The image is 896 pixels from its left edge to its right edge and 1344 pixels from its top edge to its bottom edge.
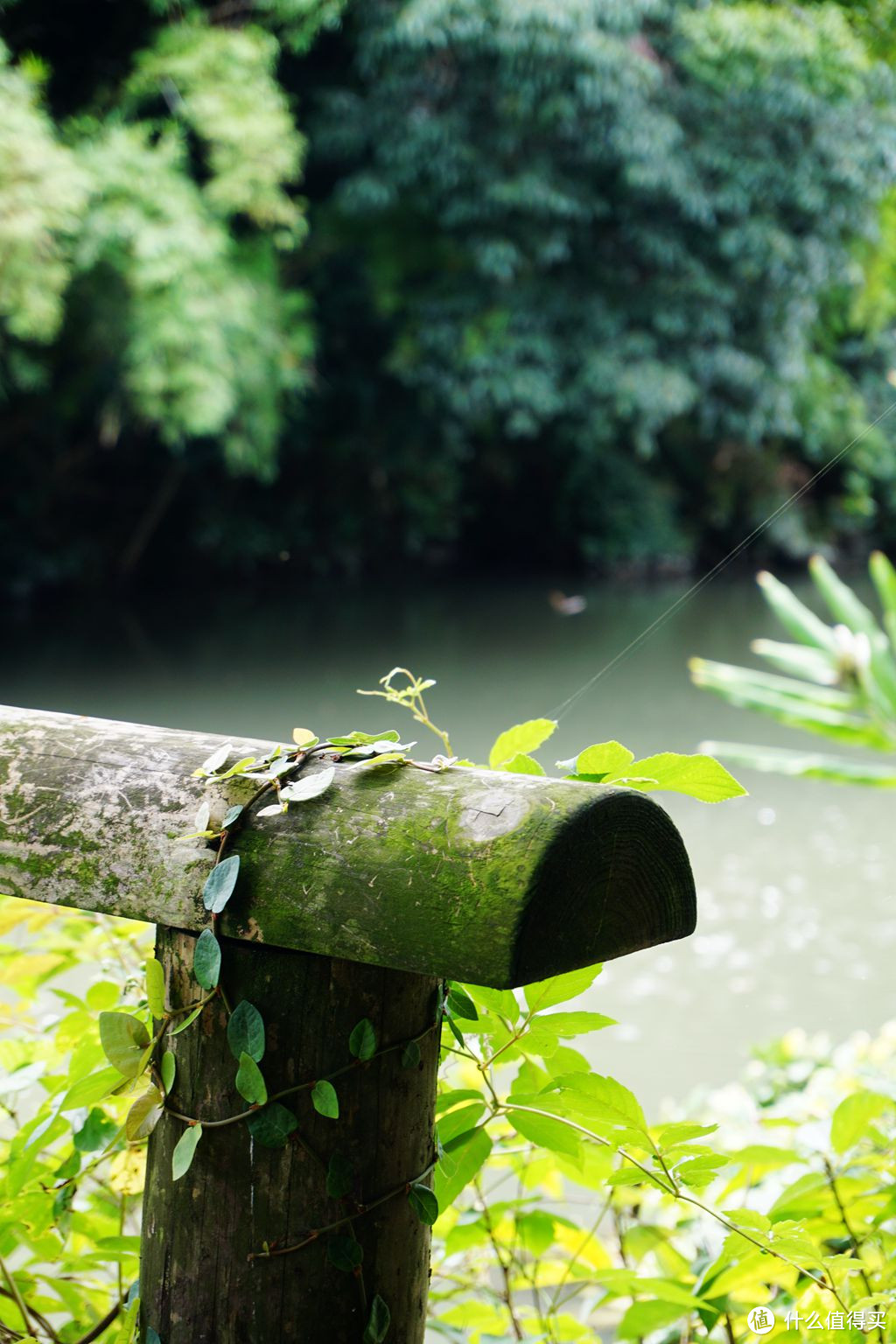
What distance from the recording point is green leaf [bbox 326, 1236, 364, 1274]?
0.67m

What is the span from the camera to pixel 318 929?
620mm

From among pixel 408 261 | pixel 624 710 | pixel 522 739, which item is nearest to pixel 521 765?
pixel 522 739

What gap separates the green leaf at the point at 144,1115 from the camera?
0.68 metres

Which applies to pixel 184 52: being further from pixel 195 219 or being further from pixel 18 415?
pixel 18 415

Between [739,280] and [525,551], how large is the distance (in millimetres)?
5200

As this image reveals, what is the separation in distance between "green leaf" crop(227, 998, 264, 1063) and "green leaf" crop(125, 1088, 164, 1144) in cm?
6

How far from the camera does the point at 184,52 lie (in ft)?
26.8

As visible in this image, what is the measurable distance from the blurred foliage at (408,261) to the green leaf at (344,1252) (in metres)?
6.94

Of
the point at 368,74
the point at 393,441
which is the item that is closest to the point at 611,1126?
the point at 368,74

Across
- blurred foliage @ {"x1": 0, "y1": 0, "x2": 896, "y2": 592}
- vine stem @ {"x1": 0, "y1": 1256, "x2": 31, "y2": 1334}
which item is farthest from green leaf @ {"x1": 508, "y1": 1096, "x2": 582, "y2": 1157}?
blurred foliage @ {"x1": 0, "y1": 0, "x2": 896, "y2": 592}

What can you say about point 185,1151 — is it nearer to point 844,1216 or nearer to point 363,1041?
point 363,1041

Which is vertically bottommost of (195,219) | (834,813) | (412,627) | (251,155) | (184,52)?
(834,813)

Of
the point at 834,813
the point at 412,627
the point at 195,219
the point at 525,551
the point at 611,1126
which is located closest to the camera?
the point at 611,1126

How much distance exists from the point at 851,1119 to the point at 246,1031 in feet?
1.48
